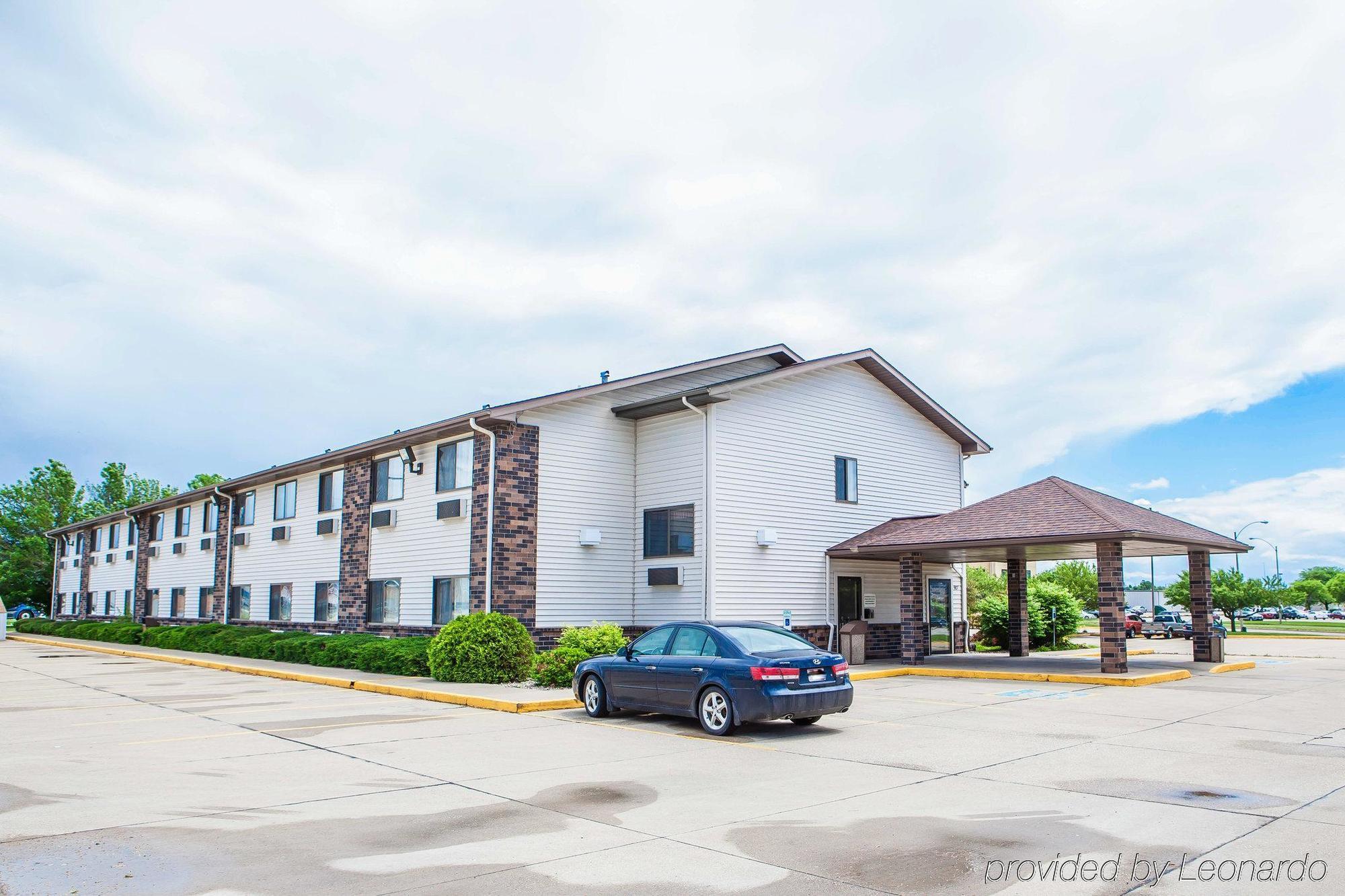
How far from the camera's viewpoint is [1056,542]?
66.1 feet

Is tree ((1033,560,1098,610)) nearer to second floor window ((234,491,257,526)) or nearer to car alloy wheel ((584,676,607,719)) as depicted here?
second floor window ((234,491,257,526))

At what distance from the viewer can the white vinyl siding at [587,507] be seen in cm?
2177

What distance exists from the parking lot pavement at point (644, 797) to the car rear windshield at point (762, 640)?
1.05 m

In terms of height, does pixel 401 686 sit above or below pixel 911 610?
below

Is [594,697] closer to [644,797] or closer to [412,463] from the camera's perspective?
[644,797]

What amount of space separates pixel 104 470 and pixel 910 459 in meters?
64.0

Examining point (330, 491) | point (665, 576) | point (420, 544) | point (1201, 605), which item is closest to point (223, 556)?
point (330, 491)

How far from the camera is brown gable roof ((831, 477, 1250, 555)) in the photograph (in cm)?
1978

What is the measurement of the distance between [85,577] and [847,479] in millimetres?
39906

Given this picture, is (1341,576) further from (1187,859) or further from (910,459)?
(1187,859)

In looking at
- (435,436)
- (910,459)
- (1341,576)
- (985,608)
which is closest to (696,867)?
(435,436)

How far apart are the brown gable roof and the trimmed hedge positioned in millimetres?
9927

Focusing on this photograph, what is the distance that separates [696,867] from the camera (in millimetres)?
6562

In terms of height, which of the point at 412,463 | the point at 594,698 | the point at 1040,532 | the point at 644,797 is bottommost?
the point at 644,797
